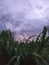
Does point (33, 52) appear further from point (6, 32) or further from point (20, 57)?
point (6, 32)

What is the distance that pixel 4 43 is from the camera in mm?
4762

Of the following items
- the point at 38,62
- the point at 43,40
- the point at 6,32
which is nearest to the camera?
the point at 38,62

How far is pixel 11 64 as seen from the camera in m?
4.57

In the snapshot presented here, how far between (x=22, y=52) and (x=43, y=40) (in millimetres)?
505

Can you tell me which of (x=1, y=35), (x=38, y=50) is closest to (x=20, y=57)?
(x=38, y=50)

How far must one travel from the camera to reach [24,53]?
4633mm

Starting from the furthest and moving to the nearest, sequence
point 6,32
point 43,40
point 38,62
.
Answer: point 6,32 → point 43,40 → point 38,62

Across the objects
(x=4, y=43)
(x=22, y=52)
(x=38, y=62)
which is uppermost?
(x=4, y=43)

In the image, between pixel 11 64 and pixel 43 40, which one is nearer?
pixel 11 64

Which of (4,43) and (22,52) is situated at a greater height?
(4,43)

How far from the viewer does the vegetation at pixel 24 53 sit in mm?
4551

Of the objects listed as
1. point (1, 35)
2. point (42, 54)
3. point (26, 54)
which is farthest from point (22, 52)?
point (1, 35)

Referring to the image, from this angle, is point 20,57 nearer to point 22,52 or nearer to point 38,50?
point 22,52

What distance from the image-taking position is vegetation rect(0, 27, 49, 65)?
455 cm
